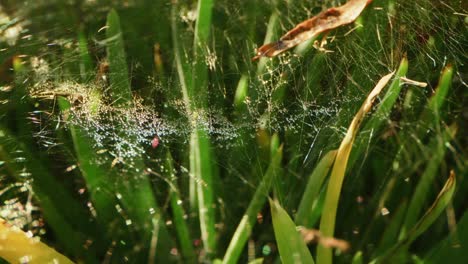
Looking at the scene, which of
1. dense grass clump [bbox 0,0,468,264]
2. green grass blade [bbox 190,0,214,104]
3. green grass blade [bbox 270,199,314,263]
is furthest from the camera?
green grass blade [bbox 190,0,214,104]

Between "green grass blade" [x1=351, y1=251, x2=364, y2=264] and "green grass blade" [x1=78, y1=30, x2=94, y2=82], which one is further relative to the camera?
"green grass blade" [x1=78, y1=30, x2=94, y2=82]

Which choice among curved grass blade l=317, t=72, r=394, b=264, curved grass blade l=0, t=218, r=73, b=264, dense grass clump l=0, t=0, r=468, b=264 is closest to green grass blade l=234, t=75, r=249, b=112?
dense grass clump l=0, t=0, r=468, b=264

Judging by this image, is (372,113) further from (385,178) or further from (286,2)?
(286,2)

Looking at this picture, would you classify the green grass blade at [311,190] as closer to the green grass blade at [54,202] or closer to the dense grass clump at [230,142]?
the dense grass clump at [230,142]

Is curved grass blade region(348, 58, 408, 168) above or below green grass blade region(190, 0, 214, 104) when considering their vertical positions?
below

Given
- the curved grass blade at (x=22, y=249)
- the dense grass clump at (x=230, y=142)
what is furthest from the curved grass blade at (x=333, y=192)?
the curved grass blade at (x=22, y=249)

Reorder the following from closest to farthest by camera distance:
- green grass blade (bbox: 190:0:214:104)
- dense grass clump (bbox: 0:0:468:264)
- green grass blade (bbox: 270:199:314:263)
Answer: green grass blade (bbox: 270:199:314:263) → dense grass clump (bbox: 0:0:468:264) → green grass blade (bbox: 190:0:214:104)

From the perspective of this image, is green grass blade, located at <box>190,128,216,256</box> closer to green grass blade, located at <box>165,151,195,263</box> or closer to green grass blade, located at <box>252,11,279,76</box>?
green grass blade, located at <box>165,151,195,263</box>


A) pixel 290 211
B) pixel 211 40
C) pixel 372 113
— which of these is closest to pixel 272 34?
pixel 211 40
